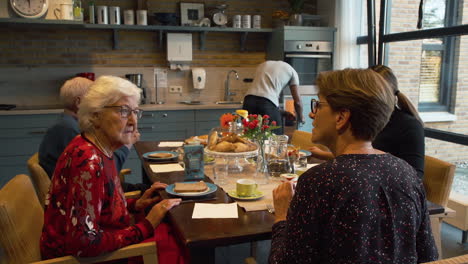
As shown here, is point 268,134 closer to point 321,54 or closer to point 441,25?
point 441,25

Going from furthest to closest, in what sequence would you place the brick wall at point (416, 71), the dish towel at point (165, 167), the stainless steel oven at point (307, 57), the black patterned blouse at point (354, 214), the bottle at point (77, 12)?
1. the stainless steel oven at point (307, 57)
2. the bottle at point (77, 12)
3. the brick wall at point (416, 71)
4. the dish towel at point (165, 167)
5. the black patterned blouse at point (354, 214)

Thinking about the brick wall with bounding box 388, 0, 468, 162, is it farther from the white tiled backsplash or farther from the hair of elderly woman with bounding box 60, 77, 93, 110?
the hair of elderly woman with bounding box 60, 77, 93, 110

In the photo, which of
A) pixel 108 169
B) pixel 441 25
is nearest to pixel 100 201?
pixel 108 169

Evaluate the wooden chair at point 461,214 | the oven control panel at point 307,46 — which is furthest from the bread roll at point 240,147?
the oven control panel at point 307,46

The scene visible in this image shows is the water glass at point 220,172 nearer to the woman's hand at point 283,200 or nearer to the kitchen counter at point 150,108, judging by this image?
the woman's hand at point 283,200

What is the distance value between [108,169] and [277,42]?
13.4 feet

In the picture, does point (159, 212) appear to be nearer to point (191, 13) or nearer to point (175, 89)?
point (175, 89)

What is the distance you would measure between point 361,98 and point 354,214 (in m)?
0.30

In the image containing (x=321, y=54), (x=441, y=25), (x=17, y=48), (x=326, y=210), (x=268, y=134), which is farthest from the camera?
(x=321, y=54)

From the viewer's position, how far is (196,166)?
6.73 feet

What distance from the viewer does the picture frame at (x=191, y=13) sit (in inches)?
205

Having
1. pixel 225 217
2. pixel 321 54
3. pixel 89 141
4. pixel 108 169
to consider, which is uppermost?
pixel 321 54

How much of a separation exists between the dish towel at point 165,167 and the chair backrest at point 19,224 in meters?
0.72

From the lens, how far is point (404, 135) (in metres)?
2.04
